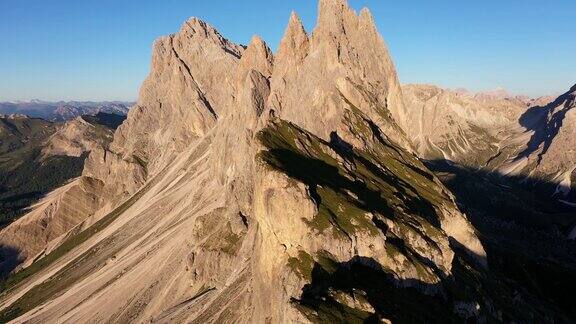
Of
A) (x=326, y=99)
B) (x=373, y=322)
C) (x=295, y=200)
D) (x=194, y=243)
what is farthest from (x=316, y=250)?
(x=326, y=99)

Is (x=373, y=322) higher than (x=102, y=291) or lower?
higher

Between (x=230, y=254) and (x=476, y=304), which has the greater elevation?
(x=476, y=304)

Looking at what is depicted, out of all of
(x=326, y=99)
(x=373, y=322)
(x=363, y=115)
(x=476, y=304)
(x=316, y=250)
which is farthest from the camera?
(x=363, y=115)

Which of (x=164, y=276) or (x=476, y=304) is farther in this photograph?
(x=164, y=276)

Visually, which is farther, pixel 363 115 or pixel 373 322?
pixel 363 115

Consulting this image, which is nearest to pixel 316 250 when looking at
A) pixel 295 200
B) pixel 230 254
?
pixel 295 200

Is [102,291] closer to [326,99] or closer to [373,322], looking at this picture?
[326,99]

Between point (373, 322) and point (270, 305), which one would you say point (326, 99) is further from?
point (373, 322)

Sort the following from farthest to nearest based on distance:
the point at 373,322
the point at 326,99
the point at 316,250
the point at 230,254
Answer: the point at 326,99, the point at 230,254, the point at 316,250, the point at 373,322

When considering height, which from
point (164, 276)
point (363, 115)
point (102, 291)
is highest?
point (363, 115)
